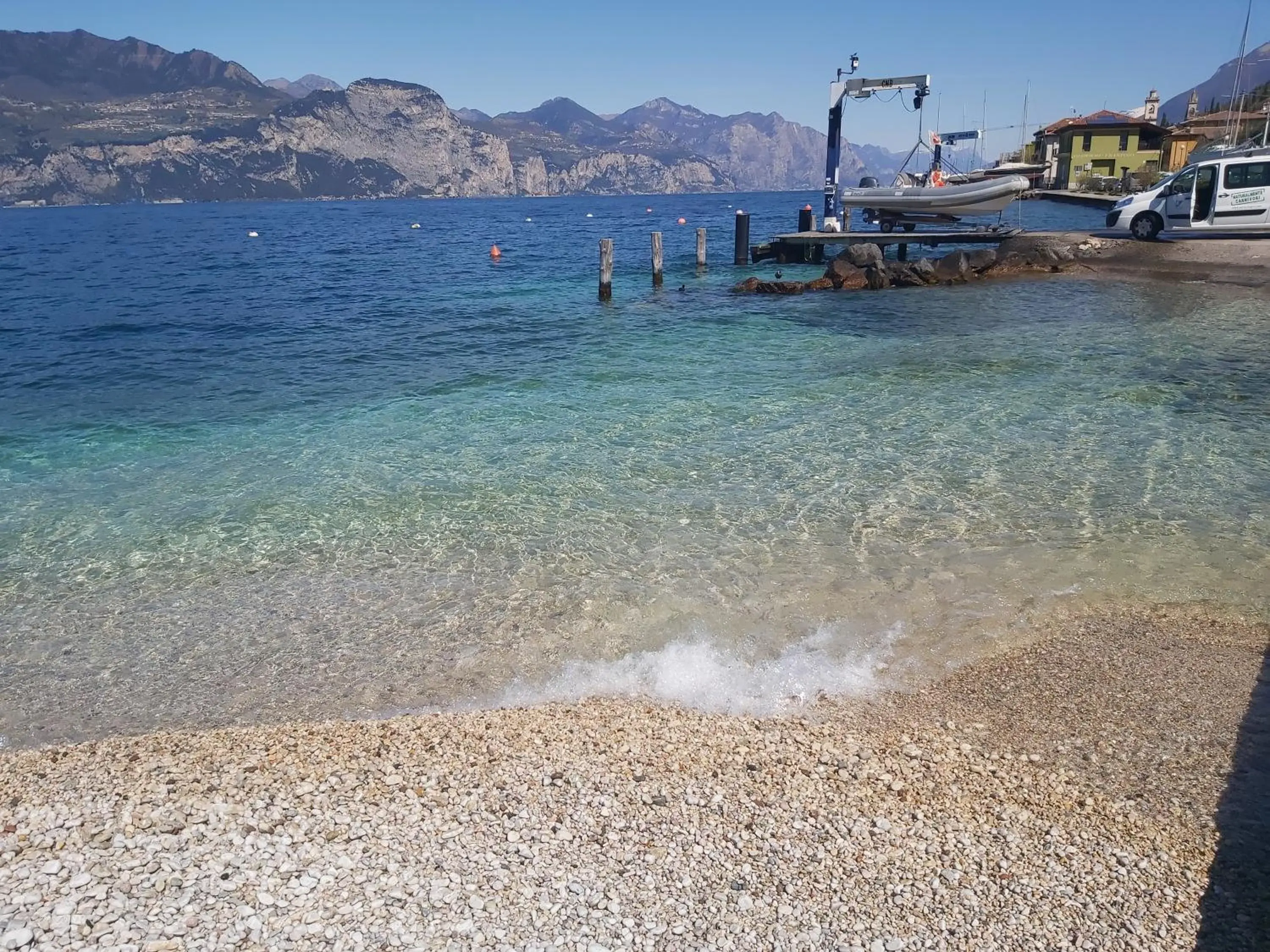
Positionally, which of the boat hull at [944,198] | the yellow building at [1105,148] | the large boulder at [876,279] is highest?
the yellow building at [1105,148]

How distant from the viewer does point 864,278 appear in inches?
1097

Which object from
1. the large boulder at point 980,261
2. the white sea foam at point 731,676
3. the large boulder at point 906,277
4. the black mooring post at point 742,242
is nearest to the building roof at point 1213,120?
the large boulder at point 980,261

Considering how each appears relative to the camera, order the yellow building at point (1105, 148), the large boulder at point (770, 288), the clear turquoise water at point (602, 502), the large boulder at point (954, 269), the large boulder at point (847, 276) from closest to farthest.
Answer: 1. the clear turquoise water at point (602, 502)
2. the large boulder at point (770, 288)
3. the large boulder at point (847, 276)
4. the large boulder at point (954, 269)
5. the yellow building at point (1105, 148)

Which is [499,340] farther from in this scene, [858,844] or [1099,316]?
[858,844]

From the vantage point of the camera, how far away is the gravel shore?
3834 millimetres

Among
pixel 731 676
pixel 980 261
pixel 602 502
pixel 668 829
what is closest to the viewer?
pixel 668 829

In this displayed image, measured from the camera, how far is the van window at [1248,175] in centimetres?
2559

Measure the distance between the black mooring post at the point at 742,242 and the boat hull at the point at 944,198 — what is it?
4.12 m

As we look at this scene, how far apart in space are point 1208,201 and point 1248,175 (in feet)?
4.45

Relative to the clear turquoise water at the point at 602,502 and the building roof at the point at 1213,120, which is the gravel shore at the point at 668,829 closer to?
the clear turquoise water at the point at 602,502

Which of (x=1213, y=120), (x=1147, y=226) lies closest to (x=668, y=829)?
(x=1147, y=226)

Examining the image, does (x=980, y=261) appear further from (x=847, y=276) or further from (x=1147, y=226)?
(x=1147, y=226)

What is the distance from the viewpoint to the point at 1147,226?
29.2m

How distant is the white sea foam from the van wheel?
2883 cm
